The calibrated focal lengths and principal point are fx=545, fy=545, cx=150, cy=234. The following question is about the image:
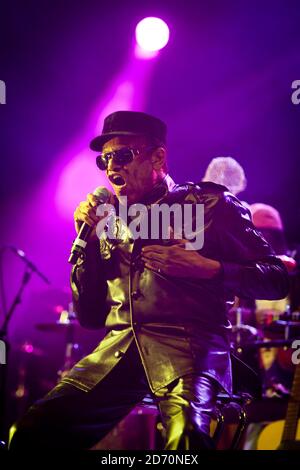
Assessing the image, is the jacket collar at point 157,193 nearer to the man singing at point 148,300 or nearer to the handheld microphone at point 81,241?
the man singing at point 148,300

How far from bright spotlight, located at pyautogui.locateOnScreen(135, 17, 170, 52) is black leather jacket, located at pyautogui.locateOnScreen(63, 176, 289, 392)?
15.5 ft

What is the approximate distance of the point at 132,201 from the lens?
3.35 meters

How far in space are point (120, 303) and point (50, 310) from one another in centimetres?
664

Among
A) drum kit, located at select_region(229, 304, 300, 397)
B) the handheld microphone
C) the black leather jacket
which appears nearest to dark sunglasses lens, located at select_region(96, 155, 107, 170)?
the handheld microphone

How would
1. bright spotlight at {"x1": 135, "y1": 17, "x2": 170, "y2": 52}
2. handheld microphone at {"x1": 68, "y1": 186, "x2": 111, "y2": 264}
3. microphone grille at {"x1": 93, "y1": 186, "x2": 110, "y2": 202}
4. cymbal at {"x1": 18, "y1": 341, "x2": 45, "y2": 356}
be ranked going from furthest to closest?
cymbal at {"x1": 18, "y1": 341, "x2": 45, "y2": 356}, bright spotlight at {"x1": 135, "y1": 17, "x2": 170, "y2": 52}, microphone grille at {"x1": 93, "y1": 186, "x2": 110, "y2": 202}, handheld microphone at {"x1": 68, "y1": 186, "x2": 111, "y2": 264}

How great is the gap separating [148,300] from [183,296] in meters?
0.19

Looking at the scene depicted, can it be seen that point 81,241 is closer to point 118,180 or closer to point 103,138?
point 118,180

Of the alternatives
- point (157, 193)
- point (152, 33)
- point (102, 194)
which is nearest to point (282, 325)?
point (157, 193)

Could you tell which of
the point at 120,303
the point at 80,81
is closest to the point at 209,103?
the point at 80,81

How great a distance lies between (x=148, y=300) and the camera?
2.91m

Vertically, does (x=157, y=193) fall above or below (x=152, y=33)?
below

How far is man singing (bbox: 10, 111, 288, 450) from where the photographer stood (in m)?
2.66

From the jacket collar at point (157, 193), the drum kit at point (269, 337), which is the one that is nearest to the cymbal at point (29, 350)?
the drum kit at point (269, 337)

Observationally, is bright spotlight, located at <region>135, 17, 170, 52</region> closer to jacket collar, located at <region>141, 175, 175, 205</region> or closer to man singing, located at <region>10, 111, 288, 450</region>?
man singing, located at <region>10, 111, 288, 450</region>
